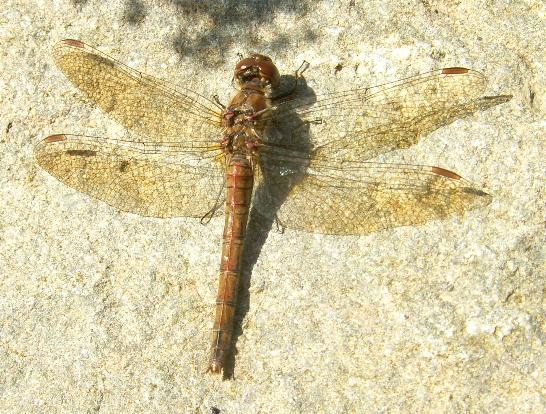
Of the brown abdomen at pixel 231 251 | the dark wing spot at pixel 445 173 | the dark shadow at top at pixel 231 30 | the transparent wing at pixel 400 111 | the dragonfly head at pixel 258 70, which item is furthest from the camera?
the dark shadow at top at pixel 231 30

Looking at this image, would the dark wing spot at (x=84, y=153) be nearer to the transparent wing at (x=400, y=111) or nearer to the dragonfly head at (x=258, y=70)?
the dragonfly head at (x=258, y=70)

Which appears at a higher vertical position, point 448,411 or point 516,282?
point 516,282

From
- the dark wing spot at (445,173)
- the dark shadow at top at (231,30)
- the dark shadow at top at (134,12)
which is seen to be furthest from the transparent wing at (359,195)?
the dark shadow at top at (134,12)

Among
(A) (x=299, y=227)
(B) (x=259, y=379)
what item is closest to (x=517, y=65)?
(A) (x=299, y=227)

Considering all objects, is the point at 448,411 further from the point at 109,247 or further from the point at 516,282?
the point at 109,247

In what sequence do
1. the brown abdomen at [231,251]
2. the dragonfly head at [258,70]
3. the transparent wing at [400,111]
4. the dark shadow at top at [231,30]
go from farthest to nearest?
the dark shadow at top at [231,30] < the dragonfly head at [258,70] < the transparent wing at [400,111] < the brown abdomen at [231,251]

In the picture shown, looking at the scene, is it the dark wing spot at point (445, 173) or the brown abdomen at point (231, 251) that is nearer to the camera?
the dark wing spot at point (445, 173)
